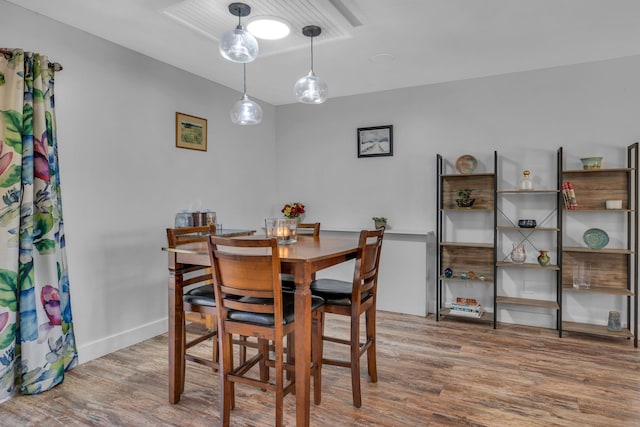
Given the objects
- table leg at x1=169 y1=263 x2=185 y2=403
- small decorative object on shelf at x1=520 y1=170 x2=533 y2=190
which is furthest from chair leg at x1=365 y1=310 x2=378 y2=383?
small decorative object on shelf at x1=520 y1=170 x2=533 y2=190

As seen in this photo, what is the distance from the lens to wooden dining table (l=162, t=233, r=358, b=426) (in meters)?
1.79

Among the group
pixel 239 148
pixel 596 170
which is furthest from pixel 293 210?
pixel 596 170

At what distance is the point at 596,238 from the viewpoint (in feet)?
11.0

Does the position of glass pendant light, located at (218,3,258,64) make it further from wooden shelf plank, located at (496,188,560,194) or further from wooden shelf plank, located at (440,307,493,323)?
wooden shelf plank, located at (440,307,493,323)

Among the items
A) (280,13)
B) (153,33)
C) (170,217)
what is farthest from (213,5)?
(170,217)

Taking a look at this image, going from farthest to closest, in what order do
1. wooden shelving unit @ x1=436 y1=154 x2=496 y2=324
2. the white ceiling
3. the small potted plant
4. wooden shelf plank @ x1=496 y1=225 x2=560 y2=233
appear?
the small potted plant, wooden shelving unit @ x1=436 y1=154 x2=496 y2=324, wooden shelf plank @ x1=496 y1=225 x2=560 y2=233, the white ceiling

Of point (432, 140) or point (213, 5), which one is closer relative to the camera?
point (213, 5)

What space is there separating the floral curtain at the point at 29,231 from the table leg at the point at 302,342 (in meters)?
1.65

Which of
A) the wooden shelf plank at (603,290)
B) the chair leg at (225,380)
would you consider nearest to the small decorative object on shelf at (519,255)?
the wooden shelf plank at (603,290)

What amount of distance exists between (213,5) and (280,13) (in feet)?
1.32

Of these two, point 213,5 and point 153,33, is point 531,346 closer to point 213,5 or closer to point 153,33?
point 213,5

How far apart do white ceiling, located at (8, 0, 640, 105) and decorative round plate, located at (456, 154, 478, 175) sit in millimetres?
799

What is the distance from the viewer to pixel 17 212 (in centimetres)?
227

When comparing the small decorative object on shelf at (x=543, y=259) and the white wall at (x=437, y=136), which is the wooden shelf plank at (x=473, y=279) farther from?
the small decorative object on shelf at (x=543, y=259)
